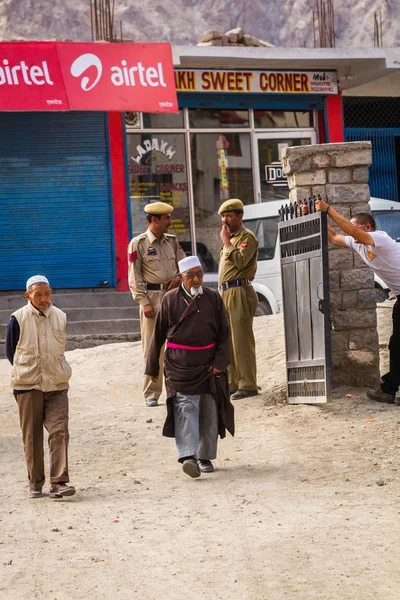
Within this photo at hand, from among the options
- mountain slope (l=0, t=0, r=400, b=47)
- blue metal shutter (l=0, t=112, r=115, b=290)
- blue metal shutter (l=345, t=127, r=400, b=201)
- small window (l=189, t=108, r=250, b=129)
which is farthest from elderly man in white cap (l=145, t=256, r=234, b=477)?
mountain slope (l=0, t=0, r=400, b=47)

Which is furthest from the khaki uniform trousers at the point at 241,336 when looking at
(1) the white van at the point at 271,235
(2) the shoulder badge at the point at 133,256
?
(1) the white van at the point at 271,235

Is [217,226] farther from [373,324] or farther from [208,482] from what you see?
[208,482]

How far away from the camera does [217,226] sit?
730 inches

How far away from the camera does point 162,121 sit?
18172 millimetres

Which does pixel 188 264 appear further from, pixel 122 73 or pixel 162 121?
pixel 162 121

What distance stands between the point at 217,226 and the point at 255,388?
8.44 m

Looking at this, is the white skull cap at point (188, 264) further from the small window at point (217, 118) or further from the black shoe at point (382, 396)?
the small window at point (217, 118)

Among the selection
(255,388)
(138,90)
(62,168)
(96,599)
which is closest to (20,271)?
(62,168)

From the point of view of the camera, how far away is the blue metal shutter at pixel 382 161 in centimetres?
1978

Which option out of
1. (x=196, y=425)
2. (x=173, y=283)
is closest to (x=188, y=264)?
(x=196, y=425)

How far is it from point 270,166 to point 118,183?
3010 mm

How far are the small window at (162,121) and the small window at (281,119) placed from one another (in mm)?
1437

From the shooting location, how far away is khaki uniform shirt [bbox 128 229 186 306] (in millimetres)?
10516

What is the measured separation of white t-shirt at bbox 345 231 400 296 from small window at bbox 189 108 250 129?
383 inches
